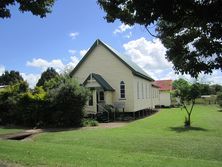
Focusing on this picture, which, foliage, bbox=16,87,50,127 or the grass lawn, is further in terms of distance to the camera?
foliage, bbox=16,87,50,127

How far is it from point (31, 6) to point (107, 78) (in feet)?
87.5

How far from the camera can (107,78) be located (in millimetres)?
35500

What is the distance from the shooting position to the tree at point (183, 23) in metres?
6.67

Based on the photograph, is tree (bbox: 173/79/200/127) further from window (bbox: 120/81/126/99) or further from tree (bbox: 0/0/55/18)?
tree (bbox: 0/0/55/18)

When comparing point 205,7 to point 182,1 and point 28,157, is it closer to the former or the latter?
point 182,1

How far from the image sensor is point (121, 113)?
3416 centimetres

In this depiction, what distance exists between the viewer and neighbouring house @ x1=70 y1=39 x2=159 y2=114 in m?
33.7

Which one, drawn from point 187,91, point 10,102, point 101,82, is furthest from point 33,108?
point 187,91

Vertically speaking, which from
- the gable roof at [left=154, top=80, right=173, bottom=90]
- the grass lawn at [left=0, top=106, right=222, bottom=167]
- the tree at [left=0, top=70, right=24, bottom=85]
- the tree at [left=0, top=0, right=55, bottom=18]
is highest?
the tree at [left=0, top=70, right=24, bottom=85]

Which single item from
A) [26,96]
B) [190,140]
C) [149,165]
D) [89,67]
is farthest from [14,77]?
[149,165]

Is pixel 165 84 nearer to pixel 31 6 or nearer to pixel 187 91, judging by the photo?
pixel 187 91

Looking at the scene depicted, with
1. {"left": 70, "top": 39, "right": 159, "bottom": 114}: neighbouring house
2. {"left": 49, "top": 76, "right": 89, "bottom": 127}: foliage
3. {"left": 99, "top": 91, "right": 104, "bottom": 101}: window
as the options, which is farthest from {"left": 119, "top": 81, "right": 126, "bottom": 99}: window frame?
{"left": 49, "top": 76, "right": 89, "bottom": 127}: foliage

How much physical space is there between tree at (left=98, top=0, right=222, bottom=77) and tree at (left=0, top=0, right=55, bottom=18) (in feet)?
5.61

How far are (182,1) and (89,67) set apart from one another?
29753 millimetres
